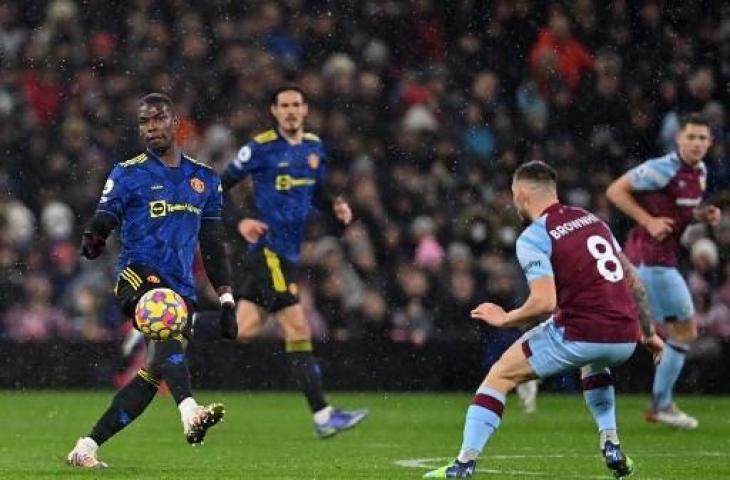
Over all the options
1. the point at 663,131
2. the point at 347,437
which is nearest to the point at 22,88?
the point at 663,131

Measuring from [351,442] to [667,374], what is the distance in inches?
116

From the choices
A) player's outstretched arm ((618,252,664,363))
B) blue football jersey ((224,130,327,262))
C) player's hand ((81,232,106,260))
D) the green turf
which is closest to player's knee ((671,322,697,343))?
the green turf

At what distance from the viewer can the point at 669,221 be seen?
13922 millimetres

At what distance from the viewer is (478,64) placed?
70.4ft

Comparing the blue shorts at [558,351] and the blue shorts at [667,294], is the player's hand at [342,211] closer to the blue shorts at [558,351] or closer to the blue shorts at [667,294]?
the blue shorts at [667,294]

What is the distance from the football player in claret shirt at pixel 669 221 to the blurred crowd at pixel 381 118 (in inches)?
139

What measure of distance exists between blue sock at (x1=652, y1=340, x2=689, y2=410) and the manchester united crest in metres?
5.38

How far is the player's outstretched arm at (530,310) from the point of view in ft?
28.5

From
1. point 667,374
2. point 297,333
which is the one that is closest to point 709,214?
point 667,374

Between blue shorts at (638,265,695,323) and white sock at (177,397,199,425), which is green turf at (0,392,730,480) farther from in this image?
→ blue shorts at (638,265,695,323)

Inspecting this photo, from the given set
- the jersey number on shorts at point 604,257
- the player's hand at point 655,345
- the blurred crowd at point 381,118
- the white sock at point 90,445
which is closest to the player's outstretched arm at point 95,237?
the white sock at point 90,445

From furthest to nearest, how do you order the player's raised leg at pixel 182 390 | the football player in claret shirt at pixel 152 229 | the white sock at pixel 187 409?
the football player in claret shirt at pixel 152 229
the white sock at pixel 187 409
the player's raised leg at pixel 182 390

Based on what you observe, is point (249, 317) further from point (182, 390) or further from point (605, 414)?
point (605, 414)

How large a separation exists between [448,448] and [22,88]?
11.1 metres
